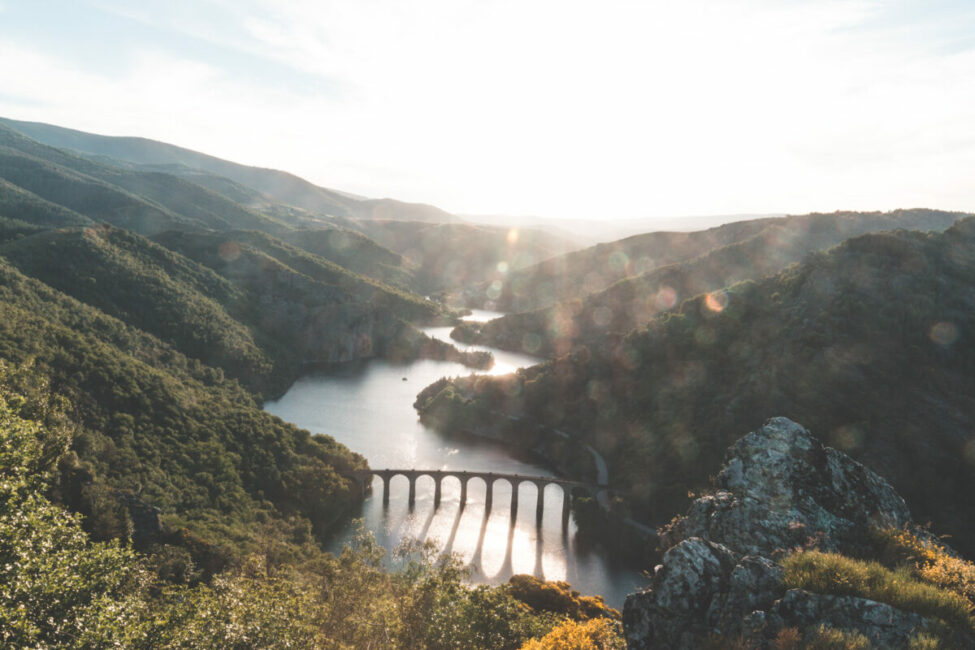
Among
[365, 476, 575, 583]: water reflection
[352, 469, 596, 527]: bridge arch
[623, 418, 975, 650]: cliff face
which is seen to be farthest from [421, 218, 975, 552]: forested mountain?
[623, 418, 975, 650]: cliff face

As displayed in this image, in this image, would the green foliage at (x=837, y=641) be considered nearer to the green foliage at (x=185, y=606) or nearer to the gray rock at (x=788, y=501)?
the gray rock at (x=788, y=501)

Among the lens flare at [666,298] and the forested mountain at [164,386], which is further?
the lens flare at [666,298]

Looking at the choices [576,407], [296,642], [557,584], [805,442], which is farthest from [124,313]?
[805,442]

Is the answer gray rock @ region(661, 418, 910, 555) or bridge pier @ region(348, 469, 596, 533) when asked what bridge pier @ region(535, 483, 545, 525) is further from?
gray rock @ region(661, 418, 910, 555)

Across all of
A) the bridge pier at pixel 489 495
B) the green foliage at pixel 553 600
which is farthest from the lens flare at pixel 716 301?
the green foliage at pixel 553 600

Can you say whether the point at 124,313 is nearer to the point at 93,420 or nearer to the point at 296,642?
the point at 93,420

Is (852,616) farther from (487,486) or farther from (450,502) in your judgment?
(450,502)

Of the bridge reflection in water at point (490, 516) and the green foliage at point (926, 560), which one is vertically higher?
the green foliage at point (926, 560)

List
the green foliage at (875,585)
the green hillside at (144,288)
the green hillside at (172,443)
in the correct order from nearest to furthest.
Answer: the green foliage at (875,585)
the green hillside at (172,443)
the green hillside at (144,288)
